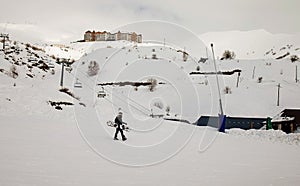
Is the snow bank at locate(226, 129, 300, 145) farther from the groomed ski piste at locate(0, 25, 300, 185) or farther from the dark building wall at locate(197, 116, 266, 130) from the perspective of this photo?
the dark building wall at locate(197, 116, 266, 130)

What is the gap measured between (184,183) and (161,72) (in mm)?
23186

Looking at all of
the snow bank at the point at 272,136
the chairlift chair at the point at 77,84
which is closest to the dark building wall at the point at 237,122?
the snow bank at the point at 272,136

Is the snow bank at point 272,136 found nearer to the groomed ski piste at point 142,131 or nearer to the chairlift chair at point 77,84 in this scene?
the groomed ski piste at point 142,131

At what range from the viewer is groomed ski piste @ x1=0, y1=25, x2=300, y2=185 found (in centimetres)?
791

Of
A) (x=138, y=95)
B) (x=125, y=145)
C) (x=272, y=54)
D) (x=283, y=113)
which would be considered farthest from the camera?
(x=272, y=54)

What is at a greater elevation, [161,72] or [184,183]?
[161,72]

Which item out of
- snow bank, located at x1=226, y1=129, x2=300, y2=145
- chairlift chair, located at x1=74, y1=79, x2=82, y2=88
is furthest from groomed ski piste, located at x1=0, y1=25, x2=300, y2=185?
chairlift chair, located at x1=74, y1=79, x2=82, y2=88

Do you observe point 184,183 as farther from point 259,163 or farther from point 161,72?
point 161,72

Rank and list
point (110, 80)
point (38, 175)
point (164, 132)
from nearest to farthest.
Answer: point (38, 175) < point (164, 132) < point (110, 80)

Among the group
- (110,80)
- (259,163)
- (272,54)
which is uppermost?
(272,54)

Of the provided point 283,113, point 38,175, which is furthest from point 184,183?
point 283,113

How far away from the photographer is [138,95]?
93.3 ft

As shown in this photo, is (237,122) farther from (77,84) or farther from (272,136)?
(77,84)

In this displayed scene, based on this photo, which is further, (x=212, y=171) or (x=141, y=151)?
(x=141, y=151)
